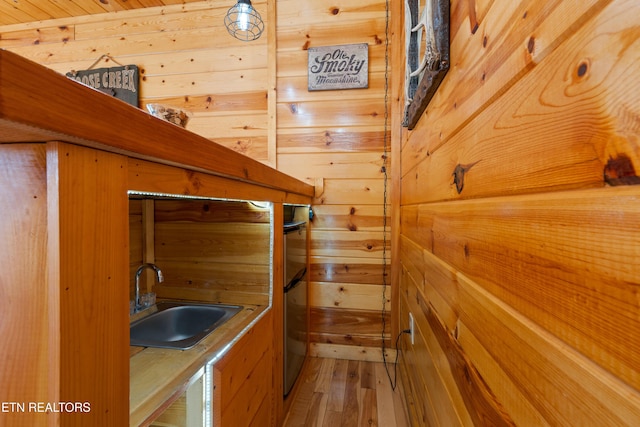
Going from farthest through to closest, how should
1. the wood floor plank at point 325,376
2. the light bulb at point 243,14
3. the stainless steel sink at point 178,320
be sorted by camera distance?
the wood floor plank at point 325,376 → the light bulb at point 243,14 → the stainless steel sink at point 178,320

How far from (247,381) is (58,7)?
123 inches

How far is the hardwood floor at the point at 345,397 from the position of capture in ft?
4.93

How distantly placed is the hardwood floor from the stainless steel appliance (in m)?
0.12

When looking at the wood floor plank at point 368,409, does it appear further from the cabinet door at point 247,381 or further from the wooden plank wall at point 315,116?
the cabinet door at point 247,381

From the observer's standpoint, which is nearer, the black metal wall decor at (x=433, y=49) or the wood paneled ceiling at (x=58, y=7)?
the black metal wall decor at (x=433, y=49)

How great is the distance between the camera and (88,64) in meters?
2.36

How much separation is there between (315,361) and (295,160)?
149 centimetres

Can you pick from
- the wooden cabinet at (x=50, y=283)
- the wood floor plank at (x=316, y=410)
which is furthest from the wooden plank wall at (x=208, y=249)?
the wooden cabinet at (x=50, y=283)

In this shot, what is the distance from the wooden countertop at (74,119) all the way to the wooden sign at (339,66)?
1741 mm

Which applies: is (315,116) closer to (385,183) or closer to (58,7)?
(385,183)

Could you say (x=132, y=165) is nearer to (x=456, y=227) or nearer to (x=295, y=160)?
(x=456, y=227)

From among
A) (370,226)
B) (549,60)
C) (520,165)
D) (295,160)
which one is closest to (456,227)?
(520,165)

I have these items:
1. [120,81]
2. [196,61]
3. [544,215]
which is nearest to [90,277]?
[544,215]

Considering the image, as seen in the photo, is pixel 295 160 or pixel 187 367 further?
pixel 295 160
